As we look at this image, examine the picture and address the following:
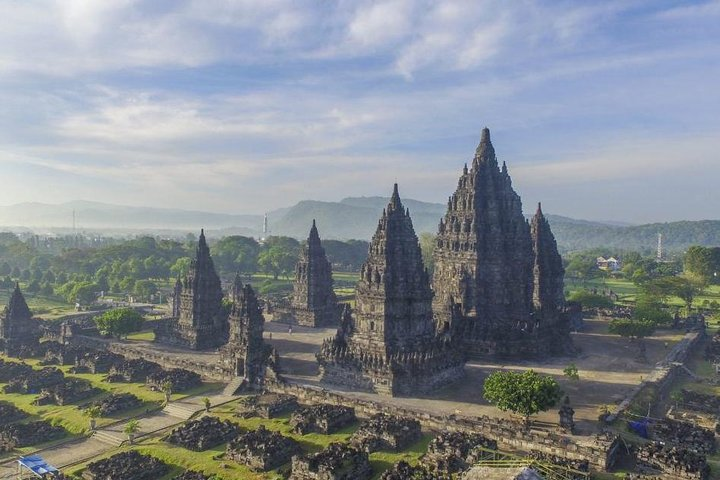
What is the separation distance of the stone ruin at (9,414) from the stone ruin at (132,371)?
10360 mm

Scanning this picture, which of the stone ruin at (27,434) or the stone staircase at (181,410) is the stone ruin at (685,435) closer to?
the stone staircase at (181,410)

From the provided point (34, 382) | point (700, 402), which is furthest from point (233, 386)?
point (700, 402)

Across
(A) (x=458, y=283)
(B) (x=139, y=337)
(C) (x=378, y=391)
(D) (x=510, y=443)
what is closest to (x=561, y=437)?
(D) (x=510, y=443)

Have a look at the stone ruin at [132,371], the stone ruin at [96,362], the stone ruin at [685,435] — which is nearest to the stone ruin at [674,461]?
the stone ruin at [685,435]

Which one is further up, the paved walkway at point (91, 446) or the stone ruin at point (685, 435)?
the stone ruin at point (685, 435)

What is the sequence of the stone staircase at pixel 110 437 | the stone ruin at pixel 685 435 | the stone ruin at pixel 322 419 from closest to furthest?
the stone ruin at pixel 685 435, the stone staircase at pixel 110 437, the stone ruin at pixel 322 419

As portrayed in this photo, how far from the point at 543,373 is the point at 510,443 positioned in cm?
2121

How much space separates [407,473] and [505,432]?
1019cm

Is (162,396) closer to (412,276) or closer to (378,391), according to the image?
(378,391)

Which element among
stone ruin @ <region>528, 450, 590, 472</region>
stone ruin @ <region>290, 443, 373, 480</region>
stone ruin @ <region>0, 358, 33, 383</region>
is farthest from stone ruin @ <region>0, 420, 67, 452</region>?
stone ruin @ <region>528, 450, 590, 472</region>

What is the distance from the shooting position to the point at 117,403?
4928 cm

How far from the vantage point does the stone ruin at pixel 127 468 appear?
35.3 m

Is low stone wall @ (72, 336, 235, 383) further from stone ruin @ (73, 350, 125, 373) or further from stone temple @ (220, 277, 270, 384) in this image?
stone ruin @ (73, 350, 125, 373)

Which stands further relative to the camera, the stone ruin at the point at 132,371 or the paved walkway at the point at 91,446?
the stone ruin at the point at 132,371
